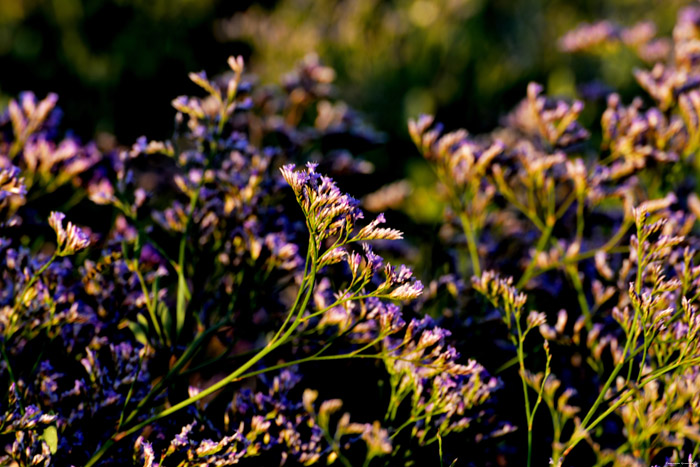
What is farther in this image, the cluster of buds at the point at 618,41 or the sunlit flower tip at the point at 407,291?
the cluster of buds at the point at 618,41

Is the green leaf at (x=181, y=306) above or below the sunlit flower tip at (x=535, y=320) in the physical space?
above

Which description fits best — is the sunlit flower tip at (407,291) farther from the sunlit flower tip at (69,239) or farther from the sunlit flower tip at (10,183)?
the sunlit flower tip at (10,183)

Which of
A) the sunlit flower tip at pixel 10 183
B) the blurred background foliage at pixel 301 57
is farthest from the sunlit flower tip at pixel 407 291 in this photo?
the blurred background foliage at pixel 301 57

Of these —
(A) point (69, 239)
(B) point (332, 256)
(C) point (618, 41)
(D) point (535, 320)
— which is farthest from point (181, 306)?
(C) point (618, 41)

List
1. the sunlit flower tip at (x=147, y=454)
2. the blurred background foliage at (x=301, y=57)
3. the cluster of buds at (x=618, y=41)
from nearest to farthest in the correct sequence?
the sunlit flower tip at (x=147, y=454), the cluster of buds at (x=618, y=41), the blurred background foliage at (x=301, y=57)

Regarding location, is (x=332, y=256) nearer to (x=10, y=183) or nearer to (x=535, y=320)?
(x=535, y=320)

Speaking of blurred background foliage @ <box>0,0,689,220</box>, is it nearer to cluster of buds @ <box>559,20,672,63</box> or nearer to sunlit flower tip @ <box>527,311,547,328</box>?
cluster of buds @ <box>559,20,672,63</box>

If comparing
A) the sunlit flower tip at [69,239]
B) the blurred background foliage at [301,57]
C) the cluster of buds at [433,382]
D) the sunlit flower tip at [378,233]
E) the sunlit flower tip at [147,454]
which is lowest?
the cluster of buds at [433,382]

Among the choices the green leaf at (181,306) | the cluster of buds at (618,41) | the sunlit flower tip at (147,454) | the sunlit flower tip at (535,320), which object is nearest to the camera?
the sunlit flower tip at (147,454)

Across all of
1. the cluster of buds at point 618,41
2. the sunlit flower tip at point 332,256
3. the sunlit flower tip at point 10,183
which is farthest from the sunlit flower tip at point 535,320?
the cluster of buds at point 618,41
